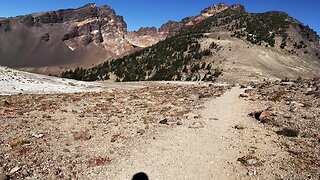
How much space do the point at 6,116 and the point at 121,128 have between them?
349 inches

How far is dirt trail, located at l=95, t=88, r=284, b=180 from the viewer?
487 inches

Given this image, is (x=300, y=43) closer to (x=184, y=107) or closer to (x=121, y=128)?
(x=184, y=107)

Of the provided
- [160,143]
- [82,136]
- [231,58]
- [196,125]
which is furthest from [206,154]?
[231,58]

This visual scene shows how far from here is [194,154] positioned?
14492mm

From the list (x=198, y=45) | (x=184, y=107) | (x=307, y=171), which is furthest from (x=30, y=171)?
(x=198, y=45)

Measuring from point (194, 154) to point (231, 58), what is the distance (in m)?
90.5

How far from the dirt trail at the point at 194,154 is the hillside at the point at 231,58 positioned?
63120 millimetres

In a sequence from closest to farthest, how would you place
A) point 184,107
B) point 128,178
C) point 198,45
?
point 128,178, point 184,107, point 198,45

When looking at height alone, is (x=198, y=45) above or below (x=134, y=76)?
above

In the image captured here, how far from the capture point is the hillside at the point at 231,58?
9282cm

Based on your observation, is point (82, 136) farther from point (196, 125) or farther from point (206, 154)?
point (196, 125)

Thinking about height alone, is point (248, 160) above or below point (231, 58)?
below

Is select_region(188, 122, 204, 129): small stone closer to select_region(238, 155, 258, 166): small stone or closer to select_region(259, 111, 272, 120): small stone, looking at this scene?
select_region(259, 111, 272, 120): small stone

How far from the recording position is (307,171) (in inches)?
480
